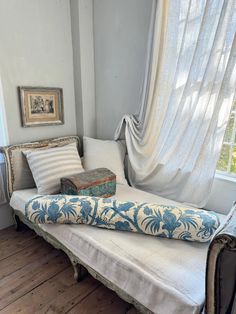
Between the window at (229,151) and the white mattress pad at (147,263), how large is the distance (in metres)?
0.73

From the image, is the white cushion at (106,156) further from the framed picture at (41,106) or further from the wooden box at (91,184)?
the framed picture at (41,106)

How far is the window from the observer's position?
163 cm

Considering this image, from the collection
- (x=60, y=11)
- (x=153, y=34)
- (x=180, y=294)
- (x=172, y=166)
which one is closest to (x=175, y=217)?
(x=180, y=294)

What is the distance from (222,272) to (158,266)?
1.18 feet

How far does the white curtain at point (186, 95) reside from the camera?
4.87ft

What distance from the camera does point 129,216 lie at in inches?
52.7

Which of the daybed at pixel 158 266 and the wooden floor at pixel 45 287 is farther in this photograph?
the wooden floor at pixel 45 287

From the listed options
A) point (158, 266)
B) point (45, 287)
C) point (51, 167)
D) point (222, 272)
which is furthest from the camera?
point (51, 167)

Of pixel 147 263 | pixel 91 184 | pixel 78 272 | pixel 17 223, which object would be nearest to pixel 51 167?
pixel 91 184

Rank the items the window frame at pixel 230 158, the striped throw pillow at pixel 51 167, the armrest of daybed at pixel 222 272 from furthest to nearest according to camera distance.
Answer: the striped throw pillow at pixel 51 167, the window frame at pixel 230 158, the armrest of daybed at pixel 222 272

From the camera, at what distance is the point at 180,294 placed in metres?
0.96

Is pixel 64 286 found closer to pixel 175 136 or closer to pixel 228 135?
pixel 175 136

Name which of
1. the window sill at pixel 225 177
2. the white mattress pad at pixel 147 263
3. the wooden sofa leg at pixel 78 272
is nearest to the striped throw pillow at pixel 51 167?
the white mattress pad at pixel 147 263

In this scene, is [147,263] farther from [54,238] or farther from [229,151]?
[229,151]
